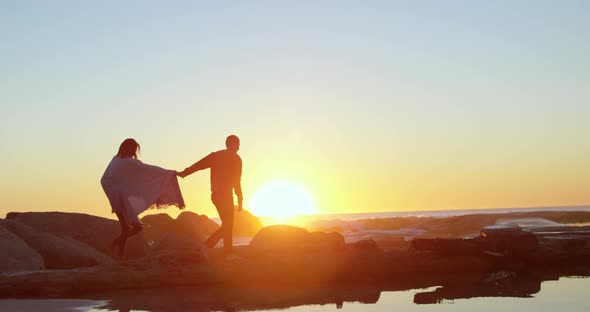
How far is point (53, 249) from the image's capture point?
18016 mm

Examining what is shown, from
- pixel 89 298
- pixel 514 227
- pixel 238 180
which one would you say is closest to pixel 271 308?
pixel 89 298

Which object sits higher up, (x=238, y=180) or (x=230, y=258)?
(x=238, y=180)

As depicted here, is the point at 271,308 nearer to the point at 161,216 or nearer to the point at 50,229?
the point at 50,229

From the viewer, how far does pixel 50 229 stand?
22250 millimetres

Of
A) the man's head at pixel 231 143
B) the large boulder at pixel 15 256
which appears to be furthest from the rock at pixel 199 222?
the man's head at pixel 231 143

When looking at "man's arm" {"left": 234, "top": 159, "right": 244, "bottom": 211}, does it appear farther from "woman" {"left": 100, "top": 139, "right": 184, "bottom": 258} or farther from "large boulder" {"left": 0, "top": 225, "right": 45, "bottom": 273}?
"large boulder" {"left": 0, "top": 225, "right": 45, "bottom": 273}

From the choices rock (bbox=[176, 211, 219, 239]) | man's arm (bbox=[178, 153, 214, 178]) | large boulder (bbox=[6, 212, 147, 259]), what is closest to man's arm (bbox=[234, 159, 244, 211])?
man's arm (bbox=[178, 153, 214, 178])

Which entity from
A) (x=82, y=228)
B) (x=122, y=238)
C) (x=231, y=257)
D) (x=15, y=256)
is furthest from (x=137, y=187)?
(x=82, y=228)

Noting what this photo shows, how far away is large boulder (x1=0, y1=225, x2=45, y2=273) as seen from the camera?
14.8 metres

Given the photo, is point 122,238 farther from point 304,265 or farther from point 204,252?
point 304,265

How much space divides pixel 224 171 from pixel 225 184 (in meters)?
0.29

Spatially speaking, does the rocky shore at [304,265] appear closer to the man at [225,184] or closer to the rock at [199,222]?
the man at [225,184]

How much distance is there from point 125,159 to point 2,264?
3.61 meters

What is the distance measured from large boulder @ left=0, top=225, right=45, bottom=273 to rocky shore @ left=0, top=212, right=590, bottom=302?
0.02 meters
